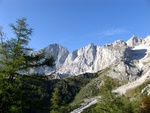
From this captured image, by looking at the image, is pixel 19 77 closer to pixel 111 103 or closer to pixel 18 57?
pixel 18 57

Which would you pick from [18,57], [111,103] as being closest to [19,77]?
[18,57]

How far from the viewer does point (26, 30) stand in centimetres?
2133

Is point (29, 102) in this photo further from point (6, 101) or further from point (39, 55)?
point (39, 55)

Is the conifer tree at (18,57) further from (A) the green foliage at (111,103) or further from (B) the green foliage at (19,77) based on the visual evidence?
(A) the green foliage at (111,103)

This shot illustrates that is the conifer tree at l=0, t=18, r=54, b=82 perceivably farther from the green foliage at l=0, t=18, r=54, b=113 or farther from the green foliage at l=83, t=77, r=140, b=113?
the green foliage at l=83, t=77, r=140, b=113

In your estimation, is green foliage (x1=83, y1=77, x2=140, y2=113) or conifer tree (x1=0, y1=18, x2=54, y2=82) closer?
conifer tree (x1=0, y1=18, x2=54, y2=82)

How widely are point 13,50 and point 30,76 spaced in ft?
9.77

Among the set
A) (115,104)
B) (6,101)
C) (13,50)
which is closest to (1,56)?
(13,50)

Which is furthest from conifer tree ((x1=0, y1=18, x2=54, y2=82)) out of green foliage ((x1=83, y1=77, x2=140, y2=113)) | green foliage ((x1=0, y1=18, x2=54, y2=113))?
green foliage ((x1=83, y1=77, x2=140, y2=113))

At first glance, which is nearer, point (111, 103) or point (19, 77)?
point (19, 77)

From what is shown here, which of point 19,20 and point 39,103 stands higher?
point 19,20

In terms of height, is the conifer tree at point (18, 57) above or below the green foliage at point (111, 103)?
above

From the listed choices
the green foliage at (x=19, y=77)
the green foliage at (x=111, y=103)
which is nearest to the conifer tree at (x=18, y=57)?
the green foliage at (x=19, y=77)

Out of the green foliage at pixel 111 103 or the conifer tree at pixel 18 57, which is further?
the green foliage at pixel 111 103
